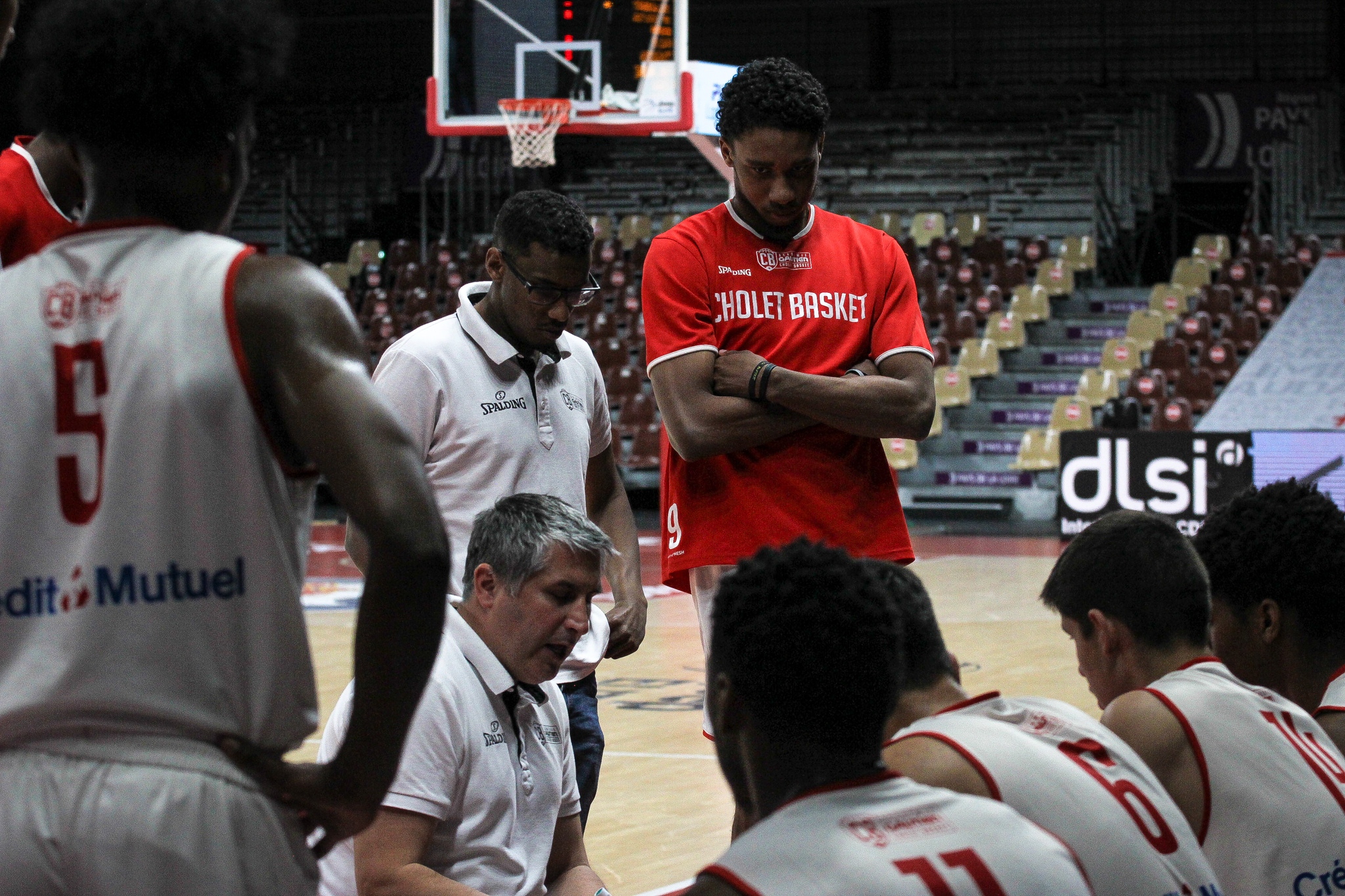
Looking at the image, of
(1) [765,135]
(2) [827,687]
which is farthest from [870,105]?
(2) [827,687]

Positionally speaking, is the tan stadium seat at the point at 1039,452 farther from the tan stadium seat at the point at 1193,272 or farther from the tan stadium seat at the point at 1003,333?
the tan stadium seat at the point at 1193,272

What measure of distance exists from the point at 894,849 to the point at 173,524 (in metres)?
0.77

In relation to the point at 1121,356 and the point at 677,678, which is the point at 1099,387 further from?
the point at 677,678

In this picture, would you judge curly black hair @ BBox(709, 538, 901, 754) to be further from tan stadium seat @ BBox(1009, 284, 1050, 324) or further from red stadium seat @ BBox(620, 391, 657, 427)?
tan stadium seat @ BBox(1009, 284, 1050, 324)

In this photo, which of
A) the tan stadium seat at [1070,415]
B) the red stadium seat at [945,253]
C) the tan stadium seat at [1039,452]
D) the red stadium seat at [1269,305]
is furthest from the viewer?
the red stadium seat at [945,253]

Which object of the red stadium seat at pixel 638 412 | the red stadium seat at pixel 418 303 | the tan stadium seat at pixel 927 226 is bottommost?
the red stadium seat at pixel 638 412

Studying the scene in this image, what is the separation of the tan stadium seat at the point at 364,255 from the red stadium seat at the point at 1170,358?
35.3ft

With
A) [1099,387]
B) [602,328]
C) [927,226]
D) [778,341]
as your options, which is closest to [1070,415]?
[1099,387]

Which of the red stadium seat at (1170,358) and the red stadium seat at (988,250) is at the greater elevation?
the red stadium seat at (988,250)

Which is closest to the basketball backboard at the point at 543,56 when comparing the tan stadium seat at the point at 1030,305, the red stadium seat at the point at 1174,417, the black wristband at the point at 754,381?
the black wristband at the point at 754,381

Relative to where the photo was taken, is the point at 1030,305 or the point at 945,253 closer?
the point at 1030,305

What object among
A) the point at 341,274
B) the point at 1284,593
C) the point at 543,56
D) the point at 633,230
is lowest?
the point at 341,274

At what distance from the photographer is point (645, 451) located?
57.4ft

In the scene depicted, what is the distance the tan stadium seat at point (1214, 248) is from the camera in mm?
19766
